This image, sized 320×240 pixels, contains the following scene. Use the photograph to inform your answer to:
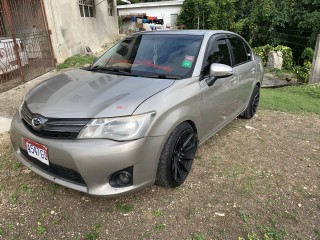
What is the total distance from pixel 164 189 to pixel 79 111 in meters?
1.21

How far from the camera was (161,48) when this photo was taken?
11.0 feet

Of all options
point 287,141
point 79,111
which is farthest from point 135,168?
point 287,141

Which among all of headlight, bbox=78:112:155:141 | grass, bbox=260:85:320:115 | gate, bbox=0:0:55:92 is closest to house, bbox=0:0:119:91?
gate, bbox=0:0:55:92

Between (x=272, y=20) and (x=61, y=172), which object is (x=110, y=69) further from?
(x=272, y=20)

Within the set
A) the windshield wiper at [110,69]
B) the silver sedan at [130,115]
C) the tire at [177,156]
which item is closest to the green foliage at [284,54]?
the silver sedan at [130,115]

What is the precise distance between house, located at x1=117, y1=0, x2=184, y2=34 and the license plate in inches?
939

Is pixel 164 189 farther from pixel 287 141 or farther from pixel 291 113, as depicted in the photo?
pixel 291 113

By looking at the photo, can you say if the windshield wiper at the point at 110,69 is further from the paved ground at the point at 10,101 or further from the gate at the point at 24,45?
the gate at the point at 24,45

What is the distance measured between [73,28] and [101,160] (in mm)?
9605

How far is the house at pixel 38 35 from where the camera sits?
707 centimetres

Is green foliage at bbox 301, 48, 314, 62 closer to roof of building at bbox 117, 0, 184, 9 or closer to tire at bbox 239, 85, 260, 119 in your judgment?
tire at bbox 239, 85, 260, 119

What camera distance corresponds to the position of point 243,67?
418cm

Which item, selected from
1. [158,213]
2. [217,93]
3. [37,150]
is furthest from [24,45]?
[158,213]

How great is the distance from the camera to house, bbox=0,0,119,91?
23.2ft
